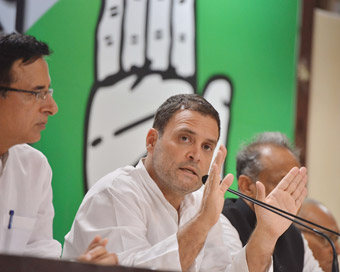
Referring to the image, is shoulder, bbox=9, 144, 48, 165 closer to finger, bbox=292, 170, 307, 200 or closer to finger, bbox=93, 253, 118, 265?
finger, bbox=93, 253, 118, 265

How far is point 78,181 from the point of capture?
119 inches

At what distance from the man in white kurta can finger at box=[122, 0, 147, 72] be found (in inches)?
32.0

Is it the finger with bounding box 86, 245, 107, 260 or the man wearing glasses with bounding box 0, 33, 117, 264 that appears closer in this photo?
the finger with bounding box 86, 245, 107, 260

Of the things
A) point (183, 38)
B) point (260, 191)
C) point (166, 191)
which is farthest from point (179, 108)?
point (183, 38)

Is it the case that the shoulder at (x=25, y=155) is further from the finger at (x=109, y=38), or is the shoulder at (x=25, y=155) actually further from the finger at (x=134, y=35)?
the finger at (x=134, y=35)

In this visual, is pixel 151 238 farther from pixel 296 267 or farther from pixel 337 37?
pixel 337 37

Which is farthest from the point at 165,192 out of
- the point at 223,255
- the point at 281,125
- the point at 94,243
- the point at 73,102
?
the point at 281,125

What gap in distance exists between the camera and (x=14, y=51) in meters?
2.11

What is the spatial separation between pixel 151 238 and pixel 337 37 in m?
3.46

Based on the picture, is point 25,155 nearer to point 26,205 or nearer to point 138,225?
point 26,205

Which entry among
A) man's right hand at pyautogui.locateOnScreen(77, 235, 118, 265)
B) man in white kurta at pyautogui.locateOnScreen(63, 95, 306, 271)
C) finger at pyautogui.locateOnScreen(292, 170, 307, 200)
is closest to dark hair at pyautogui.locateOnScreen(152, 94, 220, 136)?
man in white kurta at pyautogui.locateOnScreen(63, 95, 306, 271)

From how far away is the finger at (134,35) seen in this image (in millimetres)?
3236

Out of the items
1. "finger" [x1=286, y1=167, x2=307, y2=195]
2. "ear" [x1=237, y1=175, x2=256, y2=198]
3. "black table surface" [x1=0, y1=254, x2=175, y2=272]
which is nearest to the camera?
"black table surface" [x1=0, y1=254, x2=175, y2=272]

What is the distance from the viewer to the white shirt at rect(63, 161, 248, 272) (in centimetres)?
206
